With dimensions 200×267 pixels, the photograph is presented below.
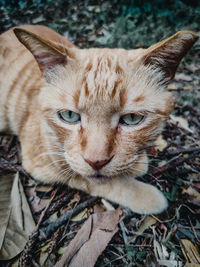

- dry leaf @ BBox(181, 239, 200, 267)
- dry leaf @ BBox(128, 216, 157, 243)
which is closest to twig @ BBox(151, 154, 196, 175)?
dry leaf @ BBox(128, 216, 157, 243)

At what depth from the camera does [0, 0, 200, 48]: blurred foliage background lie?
3.74 m

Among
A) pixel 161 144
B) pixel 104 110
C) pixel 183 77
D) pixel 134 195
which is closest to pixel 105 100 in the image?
pixel 104 110

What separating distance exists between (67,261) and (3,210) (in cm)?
70

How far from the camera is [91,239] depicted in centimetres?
155

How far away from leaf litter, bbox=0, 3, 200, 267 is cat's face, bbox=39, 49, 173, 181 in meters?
0.51

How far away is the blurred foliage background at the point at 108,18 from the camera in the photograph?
3.74 meters

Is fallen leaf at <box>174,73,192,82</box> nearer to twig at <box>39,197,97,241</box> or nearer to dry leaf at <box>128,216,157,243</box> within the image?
dry leaf at <box>128,216,157,243</box>

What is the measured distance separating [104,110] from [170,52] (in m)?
0.60

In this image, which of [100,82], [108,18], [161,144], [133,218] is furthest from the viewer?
[108,18]

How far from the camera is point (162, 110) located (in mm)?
1545

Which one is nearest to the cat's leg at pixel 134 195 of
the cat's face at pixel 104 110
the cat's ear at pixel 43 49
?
the cat's face at pixel 104 110

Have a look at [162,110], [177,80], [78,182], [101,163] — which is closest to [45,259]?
[78,182]

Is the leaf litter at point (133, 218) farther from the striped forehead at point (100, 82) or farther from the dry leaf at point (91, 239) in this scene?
the striped forehead at point (100, 82)

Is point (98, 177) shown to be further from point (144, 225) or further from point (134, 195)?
point (144, 225)
